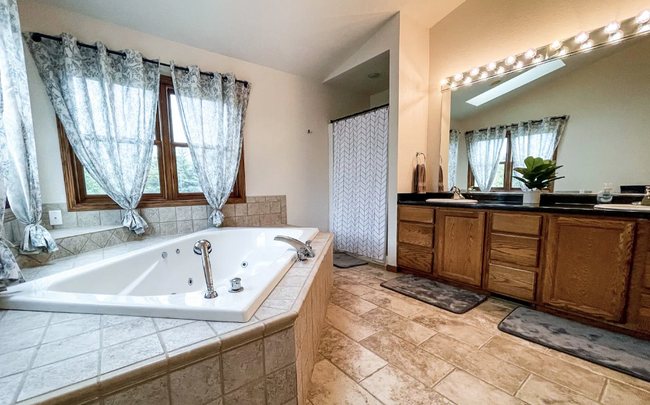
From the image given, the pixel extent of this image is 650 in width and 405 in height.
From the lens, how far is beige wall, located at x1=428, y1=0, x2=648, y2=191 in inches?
70.8

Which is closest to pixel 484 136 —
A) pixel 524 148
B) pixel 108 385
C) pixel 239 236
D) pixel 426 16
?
pixel 524 148

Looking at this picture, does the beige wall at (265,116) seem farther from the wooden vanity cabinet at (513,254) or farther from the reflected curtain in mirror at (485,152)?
the wooden vanity cabinet at (513,254)

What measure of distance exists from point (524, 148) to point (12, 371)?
10.4ft

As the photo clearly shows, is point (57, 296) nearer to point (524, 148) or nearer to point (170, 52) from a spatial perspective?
point (170, 52)

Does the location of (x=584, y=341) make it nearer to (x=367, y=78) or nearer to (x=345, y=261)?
(x=345, y=261)

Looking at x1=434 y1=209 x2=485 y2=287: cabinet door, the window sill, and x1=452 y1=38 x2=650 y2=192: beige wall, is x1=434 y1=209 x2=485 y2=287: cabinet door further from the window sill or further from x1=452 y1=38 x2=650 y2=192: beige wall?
the window sill

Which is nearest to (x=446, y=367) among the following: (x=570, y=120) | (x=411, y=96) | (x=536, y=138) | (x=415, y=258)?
(x=415, y=258)

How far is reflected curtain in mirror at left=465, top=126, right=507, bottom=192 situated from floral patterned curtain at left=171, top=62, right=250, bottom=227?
2.48 m

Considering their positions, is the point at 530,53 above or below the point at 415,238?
above

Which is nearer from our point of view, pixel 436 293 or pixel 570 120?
pixel 570 120

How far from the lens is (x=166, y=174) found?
2375 millimetres

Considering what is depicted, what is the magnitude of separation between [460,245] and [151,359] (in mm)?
2237

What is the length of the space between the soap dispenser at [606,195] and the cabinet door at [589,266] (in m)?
0.40

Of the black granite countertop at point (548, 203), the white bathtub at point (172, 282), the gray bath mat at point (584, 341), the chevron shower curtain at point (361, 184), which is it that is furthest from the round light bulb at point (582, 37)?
the white bathtub at point (172, 282)
